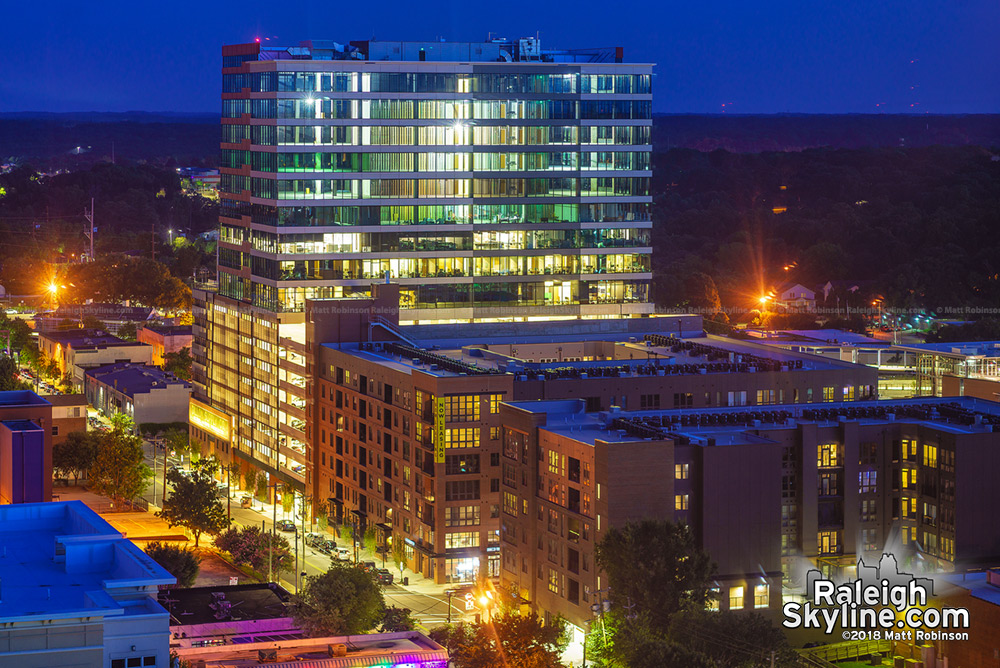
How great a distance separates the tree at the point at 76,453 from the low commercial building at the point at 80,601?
71.8m

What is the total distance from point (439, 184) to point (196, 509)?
42.4 m

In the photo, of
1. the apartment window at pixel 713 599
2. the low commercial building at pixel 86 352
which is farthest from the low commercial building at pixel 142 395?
the apartment window at pixel 713 599

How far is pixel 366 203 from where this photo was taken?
5448 inches

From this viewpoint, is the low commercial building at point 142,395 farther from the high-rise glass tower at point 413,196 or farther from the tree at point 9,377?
the tree at point 9,377

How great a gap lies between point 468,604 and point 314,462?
28.0m

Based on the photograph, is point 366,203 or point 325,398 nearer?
point 325,398

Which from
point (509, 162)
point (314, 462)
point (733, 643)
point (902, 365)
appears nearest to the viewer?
point (733, 643)

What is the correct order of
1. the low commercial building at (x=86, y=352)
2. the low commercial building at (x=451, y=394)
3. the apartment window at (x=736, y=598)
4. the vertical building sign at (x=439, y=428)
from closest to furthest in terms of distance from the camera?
the apartment window at (x=736, y=598)
the vertical building sign at (x=439, y=428)
the low commercial building at (x=451, y=394)
the low commercial building at (x=86, y=352)

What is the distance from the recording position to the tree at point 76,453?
132 metres

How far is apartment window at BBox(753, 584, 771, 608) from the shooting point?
3278 inches

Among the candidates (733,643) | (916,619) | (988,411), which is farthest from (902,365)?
(733,643)

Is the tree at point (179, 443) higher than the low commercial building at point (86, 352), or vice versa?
the low commercial building at point (86, 352)

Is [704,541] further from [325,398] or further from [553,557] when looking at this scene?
[325,398]

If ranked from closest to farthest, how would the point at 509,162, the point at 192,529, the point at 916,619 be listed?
the point at 916,619 < the point at 192,529 < the point at 509,162
